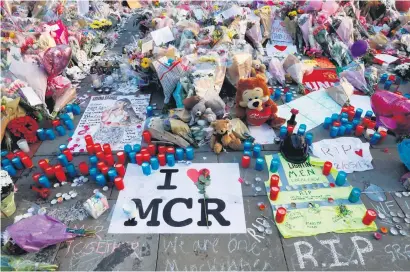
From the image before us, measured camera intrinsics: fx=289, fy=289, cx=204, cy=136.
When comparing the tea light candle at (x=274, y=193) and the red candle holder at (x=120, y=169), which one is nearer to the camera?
the tea light candle at (x=274, y=193)

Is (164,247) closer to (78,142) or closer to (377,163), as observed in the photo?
(78,142)

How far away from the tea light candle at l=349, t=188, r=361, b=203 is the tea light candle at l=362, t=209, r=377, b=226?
23cm

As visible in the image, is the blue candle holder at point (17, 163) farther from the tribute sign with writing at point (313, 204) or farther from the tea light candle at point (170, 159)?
the tribute sign with writing at point (313, 204)

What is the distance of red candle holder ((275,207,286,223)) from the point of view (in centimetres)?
318

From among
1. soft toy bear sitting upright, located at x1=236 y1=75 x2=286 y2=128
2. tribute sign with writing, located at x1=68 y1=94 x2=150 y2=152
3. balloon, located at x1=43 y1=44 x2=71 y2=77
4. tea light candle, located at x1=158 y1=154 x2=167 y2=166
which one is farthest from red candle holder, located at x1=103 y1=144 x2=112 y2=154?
soft toy bear sitting upright, located at x1=236 y1=75 x2=286 y2=128

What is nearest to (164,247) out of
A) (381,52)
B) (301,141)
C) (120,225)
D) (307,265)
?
(120,225)

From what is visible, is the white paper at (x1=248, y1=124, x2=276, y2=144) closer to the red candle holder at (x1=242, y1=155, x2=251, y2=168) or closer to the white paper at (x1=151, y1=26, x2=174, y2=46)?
the red candle holder at (x1=242, y1=155, x2=251, y2=168)

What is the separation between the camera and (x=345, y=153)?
419 cm

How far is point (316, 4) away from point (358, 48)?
158cm

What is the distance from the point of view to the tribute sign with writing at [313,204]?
10.5 feet

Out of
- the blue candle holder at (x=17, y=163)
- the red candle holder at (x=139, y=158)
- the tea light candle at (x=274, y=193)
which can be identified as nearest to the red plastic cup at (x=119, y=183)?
the red candle holder at (x=139, y=158)

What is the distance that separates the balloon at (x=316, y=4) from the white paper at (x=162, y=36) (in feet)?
12.1

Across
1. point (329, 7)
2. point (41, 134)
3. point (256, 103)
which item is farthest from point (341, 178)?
point (329, 7)

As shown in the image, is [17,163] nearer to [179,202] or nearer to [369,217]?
[179,202]
